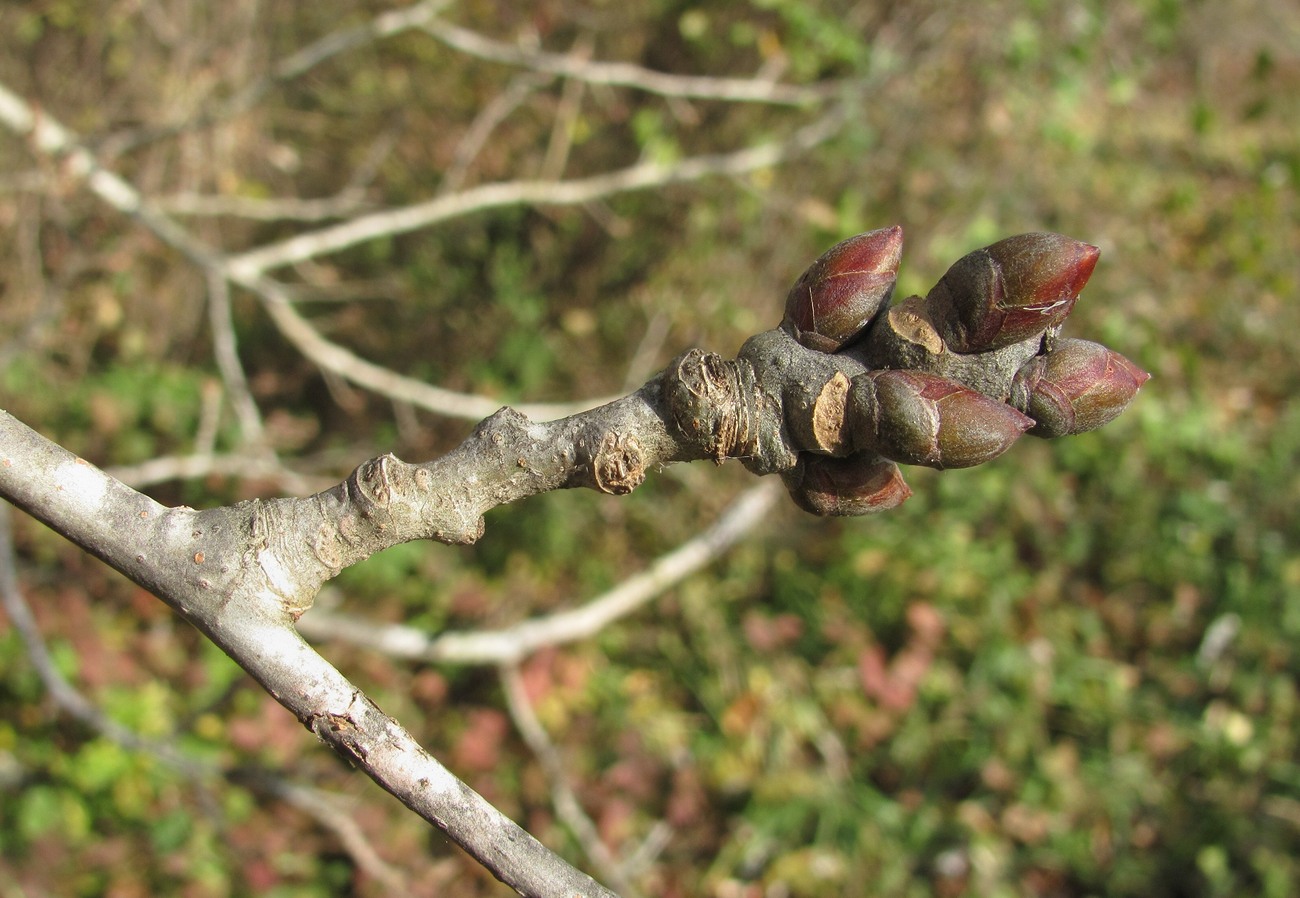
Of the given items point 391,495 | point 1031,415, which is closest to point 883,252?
point 1031,415

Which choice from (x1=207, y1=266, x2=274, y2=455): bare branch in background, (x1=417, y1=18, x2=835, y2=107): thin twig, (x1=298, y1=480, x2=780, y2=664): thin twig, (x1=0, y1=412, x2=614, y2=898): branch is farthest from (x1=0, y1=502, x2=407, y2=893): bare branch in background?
(x1=417, y1=18, x2=835, y2=107): thin twig

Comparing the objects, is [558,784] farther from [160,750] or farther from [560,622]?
[160,750]

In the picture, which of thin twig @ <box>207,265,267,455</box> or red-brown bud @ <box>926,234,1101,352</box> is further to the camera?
thin twig @ <box>207,265,267,455</box>

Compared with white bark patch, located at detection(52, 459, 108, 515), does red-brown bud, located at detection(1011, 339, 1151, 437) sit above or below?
below

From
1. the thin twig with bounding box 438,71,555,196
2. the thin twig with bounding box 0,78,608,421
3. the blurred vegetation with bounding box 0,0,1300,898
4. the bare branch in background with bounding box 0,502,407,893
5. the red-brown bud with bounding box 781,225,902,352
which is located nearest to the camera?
the red-brown bud with bounding box 781,225,902,352

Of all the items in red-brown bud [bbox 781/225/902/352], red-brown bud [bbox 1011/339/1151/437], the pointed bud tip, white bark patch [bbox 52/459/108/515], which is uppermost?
white bark patch [bbox 52/459/108/515]

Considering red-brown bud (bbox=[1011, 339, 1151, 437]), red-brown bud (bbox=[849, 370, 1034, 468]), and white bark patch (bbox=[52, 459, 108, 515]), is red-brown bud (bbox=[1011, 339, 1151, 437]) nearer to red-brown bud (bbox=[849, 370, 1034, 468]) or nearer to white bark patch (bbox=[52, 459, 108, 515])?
red-brown bud (bbox=[849, 370, 1034, 468])

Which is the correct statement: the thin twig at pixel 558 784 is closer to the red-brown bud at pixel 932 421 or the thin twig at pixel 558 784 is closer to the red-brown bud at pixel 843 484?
the red-brown bud at pixel 843 484
